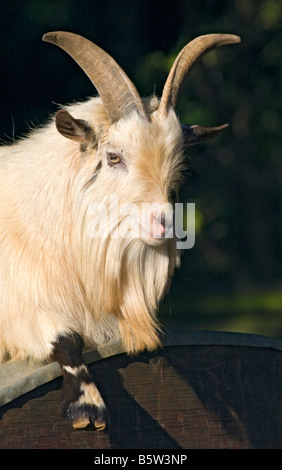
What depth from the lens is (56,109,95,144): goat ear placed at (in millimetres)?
4535

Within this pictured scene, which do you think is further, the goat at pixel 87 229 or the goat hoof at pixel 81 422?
the goat at pixel 87 229

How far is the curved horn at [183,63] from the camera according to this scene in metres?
4.75

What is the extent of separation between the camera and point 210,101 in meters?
14.3

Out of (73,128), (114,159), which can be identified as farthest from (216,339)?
(73,128)

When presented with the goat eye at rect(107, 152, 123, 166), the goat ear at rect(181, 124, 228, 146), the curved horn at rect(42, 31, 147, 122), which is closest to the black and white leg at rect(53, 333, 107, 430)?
the goat eye at rect(107, 152, 123, 166)

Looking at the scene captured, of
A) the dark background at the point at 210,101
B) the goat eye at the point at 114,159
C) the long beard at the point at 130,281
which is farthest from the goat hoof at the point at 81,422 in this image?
the dark background at the point at 210,101

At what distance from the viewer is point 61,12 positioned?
1194 cm

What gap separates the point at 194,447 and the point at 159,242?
→ 42.7 inches

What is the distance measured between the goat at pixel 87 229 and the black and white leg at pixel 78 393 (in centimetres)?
2

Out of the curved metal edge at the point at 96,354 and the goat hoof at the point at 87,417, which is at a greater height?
the curved metal edge at the point at 96,354

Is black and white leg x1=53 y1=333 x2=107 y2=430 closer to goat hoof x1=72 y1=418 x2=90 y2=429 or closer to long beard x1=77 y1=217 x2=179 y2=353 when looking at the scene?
goat hoof x1=72 y1=418 x2=90 y2=429

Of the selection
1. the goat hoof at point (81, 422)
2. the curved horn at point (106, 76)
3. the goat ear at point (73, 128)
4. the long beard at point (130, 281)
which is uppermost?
the curved horn at point (106, 76)

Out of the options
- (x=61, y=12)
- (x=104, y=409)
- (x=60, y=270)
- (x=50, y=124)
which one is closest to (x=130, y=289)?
(x=60, y=270)

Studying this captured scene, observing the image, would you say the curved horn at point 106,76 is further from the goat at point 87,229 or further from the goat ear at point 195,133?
the goat ear at point 195,133
